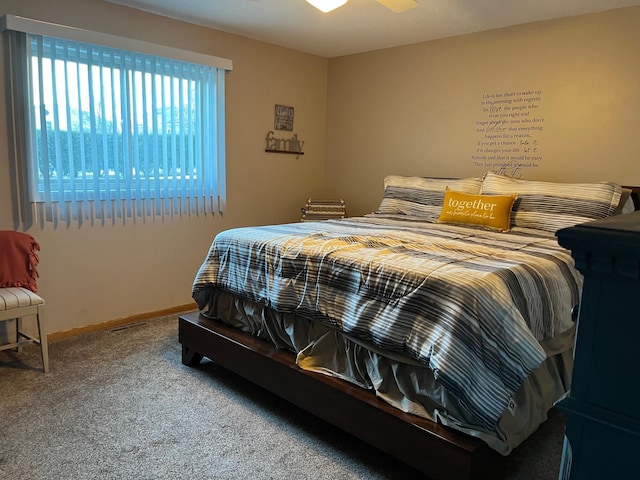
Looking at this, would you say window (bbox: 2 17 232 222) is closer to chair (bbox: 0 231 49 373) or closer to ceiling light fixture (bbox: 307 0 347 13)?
chair (bbox: 0 231 49 373)

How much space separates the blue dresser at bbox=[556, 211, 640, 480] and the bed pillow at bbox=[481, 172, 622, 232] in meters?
2.46

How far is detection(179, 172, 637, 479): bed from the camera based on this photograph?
1.60m

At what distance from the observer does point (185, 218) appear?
3643 mm

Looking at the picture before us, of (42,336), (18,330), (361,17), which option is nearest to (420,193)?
(361,17)

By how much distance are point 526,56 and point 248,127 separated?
85.9 inches

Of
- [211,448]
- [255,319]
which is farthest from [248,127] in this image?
[211,448]

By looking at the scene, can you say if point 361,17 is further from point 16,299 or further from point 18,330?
point 18,330

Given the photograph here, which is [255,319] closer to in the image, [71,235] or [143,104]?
[71,235]

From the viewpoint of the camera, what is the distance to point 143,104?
10.7ft

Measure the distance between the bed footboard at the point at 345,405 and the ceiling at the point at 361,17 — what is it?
2.07 meters

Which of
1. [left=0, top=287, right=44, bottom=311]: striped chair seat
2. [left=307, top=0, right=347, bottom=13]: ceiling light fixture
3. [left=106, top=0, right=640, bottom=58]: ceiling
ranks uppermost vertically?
[left=106, top=0, right=640, bottom=58]: ceiling

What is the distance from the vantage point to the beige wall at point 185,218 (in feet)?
9.85

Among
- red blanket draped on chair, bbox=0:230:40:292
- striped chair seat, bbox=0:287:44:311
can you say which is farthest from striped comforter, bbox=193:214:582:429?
red blanket draped on chair, bbox=0:230:40:292

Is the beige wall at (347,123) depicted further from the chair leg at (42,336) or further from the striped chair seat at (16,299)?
the chair leg at (42,336)
